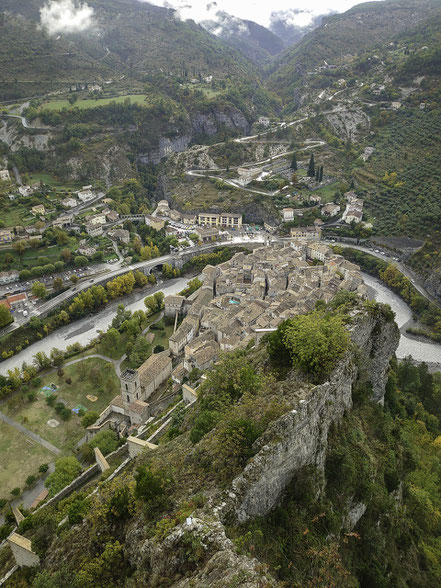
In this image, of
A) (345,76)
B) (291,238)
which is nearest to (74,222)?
(291,238)

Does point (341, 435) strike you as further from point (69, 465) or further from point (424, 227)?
point (424, 227)

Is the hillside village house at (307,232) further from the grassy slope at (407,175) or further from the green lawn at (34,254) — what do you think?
the green lawn at (34,254)

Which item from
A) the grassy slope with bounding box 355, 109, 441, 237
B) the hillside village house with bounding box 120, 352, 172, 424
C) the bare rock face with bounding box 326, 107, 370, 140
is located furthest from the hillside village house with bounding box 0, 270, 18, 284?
the bare rock face with bounding box 326, 107, 370, 140

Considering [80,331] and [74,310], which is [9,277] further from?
[80,331]

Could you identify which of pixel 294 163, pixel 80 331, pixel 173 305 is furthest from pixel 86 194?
pixel 294 163

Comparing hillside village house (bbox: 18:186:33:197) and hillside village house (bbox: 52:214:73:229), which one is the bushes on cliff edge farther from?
hillside village house (bbox: 18:186:33:197)

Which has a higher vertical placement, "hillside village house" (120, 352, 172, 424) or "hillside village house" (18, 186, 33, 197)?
"hillside village house" (18, 186, 33, 197)
